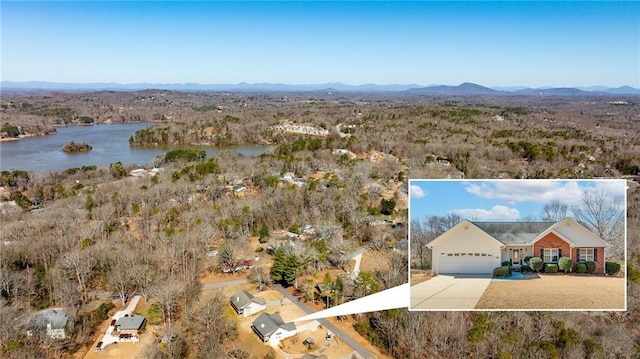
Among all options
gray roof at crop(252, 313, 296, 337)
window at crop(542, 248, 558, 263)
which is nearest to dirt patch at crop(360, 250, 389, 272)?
gray roof at crop(252, 313, 296, 337)

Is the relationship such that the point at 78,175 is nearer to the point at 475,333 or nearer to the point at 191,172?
the point at 191,172

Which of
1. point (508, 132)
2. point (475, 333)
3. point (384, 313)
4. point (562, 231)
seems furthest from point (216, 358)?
point (508, 132)

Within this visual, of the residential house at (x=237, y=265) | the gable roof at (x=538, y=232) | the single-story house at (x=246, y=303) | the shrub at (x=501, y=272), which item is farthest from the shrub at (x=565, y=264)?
the residential house at (x=237, y=265)

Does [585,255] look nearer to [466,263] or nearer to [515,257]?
[515,257]

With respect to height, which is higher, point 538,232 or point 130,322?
point 538,232

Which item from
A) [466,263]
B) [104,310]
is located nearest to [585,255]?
[466,263]

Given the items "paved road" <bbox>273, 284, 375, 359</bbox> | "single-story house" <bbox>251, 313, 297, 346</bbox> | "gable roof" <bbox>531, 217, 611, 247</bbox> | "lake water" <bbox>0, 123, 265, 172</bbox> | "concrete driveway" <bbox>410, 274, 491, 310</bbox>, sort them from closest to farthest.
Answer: "gable roof" <bbox>531, 217, 611, 247</bbox>, "concrete driveway" <bbox>410, 274, 491, 310</bbox>, "paved road" <bbox>273, 284, 375, 359</bbox>, "single-story house" <bbox>251, 313, 297, 346</bbox>, "lake water" <bbox>0, 123, 265, 172</bbox>

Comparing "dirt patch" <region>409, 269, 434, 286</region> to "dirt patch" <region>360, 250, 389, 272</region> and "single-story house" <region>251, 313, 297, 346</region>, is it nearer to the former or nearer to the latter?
"single-story house" <region>251, 313, 297, 346</region>
